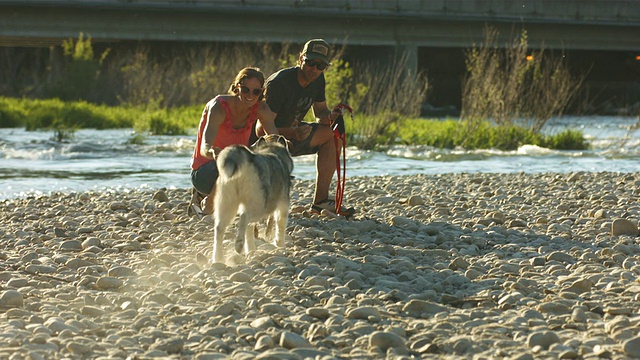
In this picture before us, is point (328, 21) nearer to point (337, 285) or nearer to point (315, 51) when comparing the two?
point (315, 51)

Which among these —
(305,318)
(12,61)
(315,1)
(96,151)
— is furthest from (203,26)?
(305,318)

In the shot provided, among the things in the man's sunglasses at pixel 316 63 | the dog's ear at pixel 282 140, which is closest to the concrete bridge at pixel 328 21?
the man's sunglasses at pixel 316 63

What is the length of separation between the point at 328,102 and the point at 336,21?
22606 millimetres

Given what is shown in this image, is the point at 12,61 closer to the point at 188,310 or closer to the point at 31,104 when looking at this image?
the point at 31,104

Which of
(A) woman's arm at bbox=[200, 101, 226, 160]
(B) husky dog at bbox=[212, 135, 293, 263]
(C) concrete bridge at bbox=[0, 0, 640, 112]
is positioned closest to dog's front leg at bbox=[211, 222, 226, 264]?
(B) husky dog at bbox=[212, 135, 293, 263]

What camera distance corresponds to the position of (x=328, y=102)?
20.0 m

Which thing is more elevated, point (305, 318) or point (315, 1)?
point (315, 1)

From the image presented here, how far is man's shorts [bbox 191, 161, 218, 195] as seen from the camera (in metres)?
8.27

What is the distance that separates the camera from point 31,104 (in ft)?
88.6

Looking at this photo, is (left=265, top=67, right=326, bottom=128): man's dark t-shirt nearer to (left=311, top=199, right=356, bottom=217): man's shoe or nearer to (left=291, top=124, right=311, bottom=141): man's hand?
(left=291, top=124, right=311, bottom=141): man's hand

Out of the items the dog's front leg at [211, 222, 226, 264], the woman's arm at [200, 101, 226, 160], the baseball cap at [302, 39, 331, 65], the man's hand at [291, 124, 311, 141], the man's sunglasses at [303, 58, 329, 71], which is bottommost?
the dog's front leg at [211, 222, 226, 264]

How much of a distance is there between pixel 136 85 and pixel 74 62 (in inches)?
174

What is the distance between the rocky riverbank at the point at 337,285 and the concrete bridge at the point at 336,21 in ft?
89.7

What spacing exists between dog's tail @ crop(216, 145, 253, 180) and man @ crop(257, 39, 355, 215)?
7.29 ft
